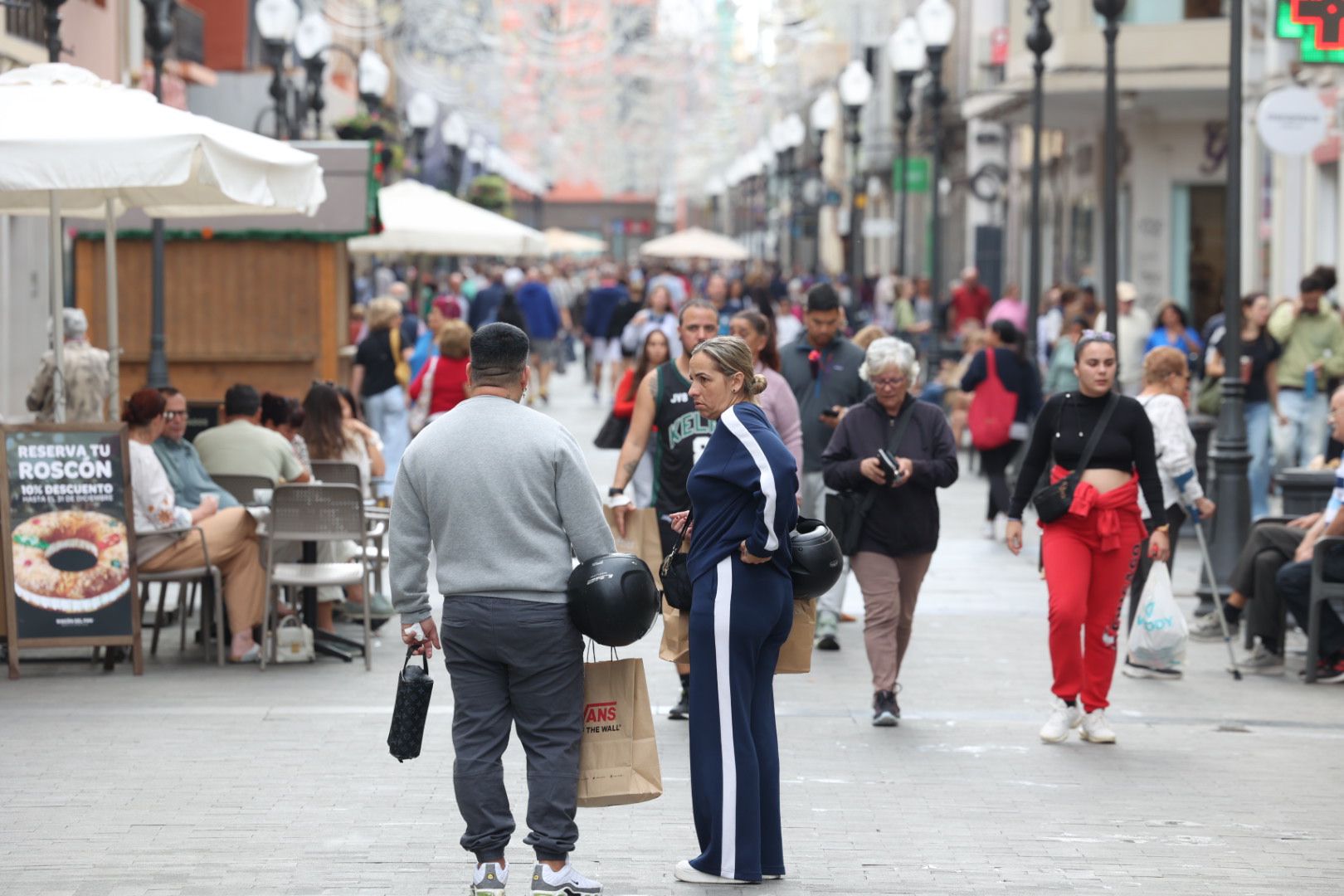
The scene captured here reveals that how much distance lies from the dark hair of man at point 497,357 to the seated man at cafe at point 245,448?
17.8 ft

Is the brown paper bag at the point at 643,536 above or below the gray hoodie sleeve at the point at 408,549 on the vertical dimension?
below

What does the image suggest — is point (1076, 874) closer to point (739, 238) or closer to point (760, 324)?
point (760, 324)

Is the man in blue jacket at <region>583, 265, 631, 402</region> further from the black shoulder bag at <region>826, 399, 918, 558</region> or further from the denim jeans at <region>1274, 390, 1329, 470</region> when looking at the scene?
the black shoulder bag at <region>826, 399, 918, 558</region>

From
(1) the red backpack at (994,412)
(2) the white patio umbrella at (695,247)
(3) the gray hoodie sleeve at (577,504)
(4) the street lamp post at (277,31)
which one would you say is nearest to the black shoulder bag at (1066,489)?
(3) the gray hoodie sleeve at (577,504)

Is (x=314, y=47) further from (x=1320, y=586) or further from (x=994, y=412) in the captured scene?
(x=1320, y=586)

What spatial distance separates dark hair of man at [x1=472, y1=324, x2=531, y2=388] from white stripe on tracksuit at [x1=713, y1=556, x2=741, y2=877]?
764 mm

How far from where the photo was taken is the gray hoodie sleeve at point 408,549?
20.5ft

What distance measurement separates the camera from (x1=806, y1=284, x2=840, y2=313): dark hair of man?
1127 centimetres

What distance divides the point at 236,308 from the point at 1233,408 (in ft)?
28.6

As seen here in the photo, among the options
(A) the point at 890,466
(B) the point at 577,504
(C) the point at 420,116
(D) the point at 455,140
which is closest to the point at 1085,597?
(A) the point at 890,466

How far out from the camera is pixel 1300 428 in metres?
17.7

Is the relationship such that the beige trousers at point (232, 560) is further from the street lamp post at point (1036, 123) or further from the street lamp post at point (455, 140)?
the street lamp post at point (455, 140)

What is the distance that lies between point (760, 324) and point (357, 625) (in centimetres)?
330

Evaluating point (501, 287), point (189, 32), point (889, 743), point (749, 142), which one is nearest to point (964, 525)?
point (889, 743)
